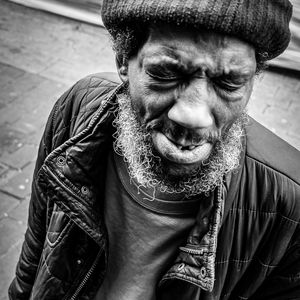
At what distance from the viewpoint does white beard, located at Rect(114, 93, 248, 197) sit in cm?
169

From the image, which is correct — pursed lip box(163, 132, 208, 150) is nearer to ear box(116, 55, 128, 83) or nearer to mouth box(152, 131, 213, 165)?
mouth box(152, 131, 213, 165)

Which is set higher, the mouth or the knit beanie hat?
the knit beanie hat

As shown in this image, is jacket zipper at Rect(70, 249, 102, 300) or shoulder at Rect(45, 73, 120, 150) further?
shoulder at Rect(45, 73, 120, 150)

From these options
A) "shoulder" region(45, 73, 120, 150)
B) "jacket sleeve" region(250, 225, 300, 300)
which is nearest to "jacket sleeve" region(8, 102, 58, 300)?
"shoulder" region(45, 73, 120, 150)

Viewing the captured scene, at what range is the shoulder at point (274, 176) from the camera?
1687 millimetres

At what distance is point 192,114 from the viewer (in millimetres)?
1462

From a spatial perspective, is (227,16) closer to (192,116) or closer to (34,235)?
(192,116)

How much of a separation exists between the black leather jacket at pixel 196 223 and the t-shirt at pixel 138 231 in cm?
7

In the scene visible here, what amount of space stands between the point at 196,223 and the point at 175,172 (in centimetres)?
25

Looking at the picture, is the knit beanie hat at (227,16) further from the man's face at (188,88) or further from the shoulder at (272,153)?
the shoulder at (272,153)

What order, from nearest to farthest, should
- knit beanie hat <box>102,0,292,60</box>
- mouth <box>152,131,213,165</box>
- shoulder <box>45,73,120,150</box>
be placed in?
knit beanie hat <box>102,0,292,60</box> < mouth <box>152,131,213,165</box> < shoulder <box>45,73,120,150</box>

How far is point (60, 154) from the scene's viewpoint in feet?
6.19

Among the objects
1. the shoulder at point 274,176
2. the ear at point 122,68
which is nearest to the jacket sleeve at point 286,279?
the shoulder at point 274,176

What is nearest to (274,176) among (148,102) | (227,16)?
(148,102)
